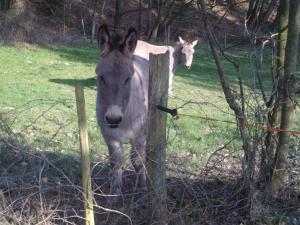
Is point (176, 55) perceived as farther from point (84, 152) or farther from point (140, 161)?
point (84, 152)

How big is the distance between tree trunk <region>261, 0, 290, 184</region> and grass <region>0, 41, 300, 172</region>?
11.1 inches

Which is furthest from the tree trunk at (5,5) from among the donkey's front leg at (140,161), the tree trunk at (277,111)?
the tree trunk at (277,111)

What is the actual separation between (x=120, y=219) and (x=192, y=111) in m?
6.50

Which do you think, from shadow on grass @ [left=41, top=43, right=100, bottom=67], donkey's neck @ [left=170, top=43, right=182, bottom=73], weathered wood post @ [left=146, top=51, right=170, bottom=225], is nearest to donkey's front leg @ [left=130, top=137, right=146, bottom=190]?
weathered wood post @ [left=146, top=51, right=170, bottom=225]

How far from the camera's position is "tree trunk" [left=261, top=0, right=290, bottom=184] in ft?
15.9

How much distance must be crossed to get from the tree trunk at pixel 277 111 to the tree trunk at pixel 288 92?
0.07 m

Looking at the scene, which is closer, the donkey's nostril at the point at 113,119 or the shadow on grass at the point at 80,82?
the donkey's nostril at the point at 113,119

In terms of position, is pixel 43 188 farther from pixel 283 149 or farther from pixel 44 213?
pixel 283 149

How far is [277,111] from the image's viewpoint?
16.3ft

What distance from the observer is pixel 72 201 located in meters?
4.47

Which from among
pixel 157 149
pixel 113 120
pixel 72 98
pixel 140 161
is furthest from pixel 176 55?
pixel 157 149

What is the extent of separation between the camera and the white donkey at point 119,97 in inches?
199

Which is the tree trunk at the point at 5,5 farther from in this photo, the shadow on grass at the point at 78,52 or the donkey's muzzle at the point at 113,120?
the donkey's muzzle at the point at 113,120

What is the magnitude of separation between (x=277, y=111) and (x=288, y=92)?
0.28m
